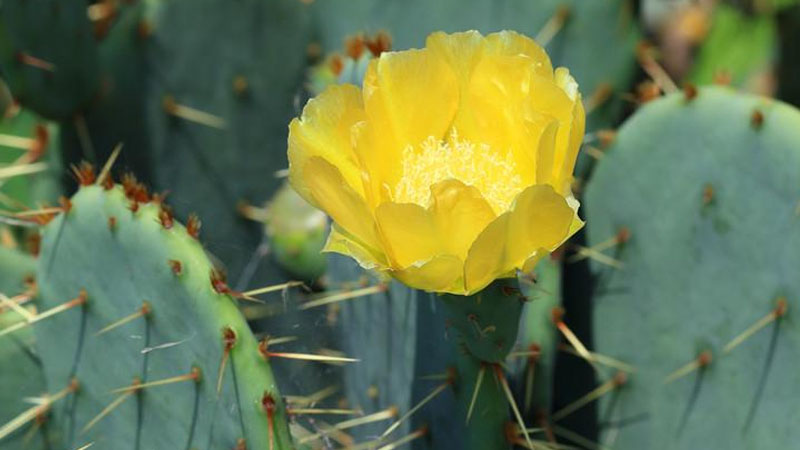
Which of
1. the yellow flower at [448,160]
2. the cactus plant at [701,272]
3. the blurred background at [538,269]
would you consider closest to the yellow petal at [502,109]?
the yellow flower at [448,160]

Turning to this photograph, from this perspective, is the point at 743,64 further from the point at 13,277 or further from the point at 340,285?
the point at 13,277

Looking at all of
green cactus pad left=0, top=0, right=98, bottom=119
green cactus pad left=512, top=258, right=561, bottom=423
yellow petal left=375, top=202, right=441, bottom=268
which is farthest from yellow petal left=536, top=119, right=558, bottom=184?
green cactus pad left=0, top=0, right=98, bottom=119

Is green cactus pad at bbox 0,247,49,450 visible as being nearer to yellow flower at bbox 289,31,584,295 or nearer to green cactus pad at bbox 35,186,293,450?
green cactus pad at bbox 35,186,293,450

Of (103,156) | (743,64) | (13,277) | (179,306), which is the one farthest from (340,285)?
(743,64)

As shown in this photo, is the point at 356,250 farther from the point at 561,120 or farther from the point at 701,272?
the point at 701,272

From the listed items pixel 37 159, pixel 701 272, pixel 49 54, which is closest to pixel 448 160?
pixel 701 272

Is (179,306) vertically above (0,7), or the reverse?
(0,7)
